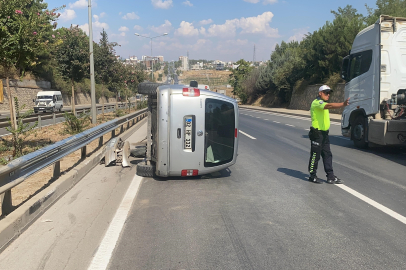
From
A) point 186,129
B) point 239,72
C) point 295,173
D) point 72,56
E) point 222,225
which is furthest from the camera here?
point 239,72

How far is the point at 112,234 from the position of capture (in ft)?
15.3

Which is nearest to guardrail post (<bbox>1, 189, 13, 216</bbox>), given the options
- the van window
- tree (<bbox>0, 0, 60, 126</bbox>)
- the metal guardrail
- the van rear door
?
the metal guardrail

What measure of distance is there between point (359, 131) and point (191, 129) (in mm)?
7198

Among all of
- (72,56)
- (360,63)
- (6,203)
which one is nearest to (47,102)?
(72,56)

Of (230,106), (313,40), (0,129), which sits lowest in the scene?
(0,129)

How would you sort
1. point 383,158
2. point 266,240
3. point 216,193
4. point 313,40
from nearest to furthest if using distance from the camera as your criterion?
point 266,240
point 216,193
point 383,158
point 313,40

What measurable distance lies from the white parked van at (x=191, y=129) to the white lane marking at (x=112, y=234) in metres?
0.99

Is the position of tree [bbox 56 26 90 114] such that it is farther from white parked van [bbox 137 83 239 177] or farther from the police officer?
the police officer

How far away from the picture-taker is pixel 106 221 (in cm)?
516

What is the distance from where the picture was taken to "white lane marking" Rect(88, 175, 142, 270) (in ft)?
12.7

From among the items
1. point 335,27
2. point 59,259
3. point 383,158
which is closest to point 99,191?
point 59,259

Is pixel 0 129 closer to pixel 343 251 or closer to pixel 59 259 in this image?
pixel 59 259

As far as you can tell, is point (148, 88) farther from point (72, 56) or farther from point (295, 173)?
point (72, 56)

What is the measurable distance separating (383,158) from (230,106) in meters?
5.52
